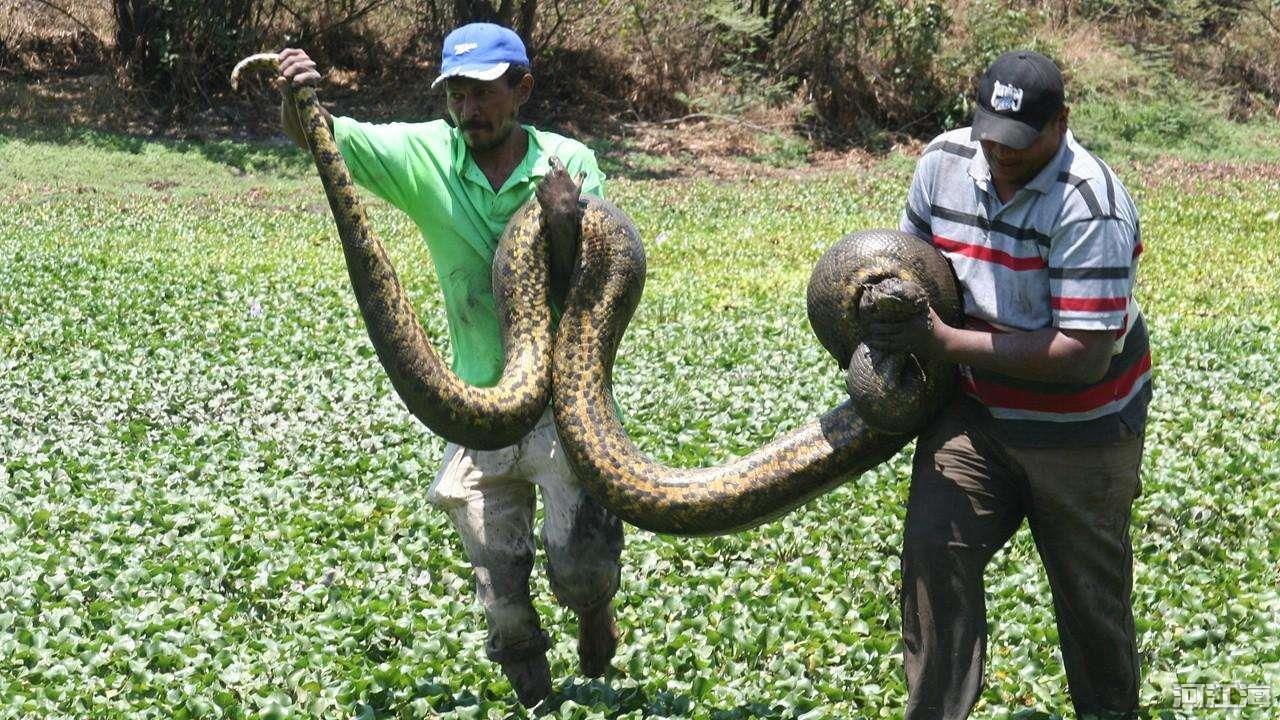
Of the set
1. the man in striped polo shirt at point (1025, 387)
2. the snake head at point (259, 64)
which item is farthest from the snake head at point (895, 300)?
the snake head at point (259, 64)

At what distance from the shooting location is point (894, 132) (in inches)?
943

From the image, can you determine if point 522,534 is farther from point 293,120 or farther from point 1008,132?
point 1008,132

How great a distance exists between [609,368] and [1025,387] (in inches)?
50.4

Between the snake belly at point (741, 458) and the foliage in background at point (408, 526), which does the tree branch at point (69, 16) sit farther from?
the snake belly at point (741, 458)

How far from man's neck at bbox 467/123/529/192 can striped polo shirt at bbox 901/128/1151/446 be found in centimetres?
122

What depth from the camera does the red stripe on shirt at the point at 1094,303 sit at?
144 inches

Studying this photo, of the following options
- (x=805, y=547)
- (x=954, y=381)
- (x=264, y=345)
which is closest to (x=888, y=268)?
(x=954, y=381)

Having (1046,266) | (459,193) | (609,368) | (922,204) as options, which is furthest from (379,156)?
(1046,266)

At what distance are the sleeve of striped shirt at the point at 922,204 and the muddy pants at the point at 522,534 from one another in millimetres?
1269

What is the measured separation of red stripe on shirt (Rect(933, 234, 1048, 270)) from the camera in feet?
12.4

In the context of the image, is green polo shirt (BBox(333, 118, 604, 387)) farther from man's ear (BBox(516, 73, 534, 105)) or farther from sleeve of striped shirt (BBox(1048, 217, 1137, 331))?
sleeve of striped shirt (BBox(1048, 217, 1137, 331))

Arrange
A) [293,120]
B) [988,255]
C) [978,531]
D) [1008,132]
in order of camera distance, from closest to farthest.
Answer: [1008,132], [988,255], [978,531], [293,120]

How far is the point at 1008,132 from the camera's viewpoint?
365cm

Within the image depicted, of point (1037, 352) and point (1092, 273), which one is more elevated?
point (1092, 273)
